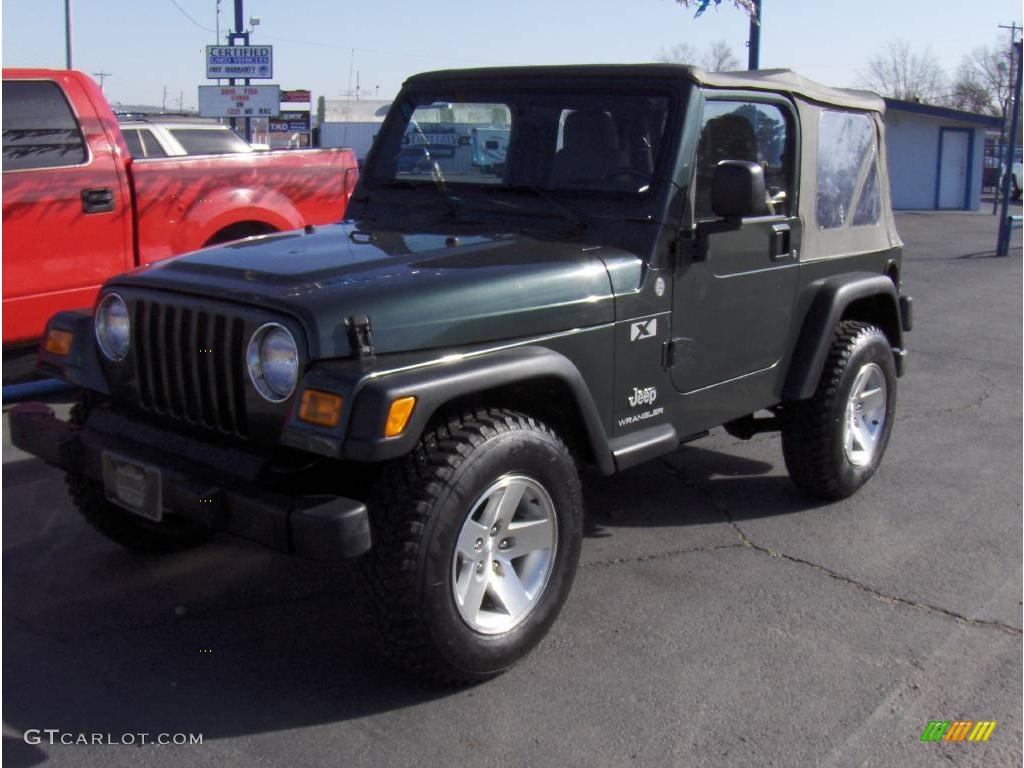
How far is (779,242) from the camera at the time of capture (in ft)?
15.1

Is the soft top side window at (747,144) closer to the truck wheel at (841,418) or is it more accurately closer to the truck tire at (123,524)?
the truck wheel at (841,418)

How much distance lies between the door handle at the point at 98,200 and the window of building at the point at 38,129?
0.69 ft

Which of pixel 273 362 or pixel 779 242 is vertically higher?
pixel 779 242

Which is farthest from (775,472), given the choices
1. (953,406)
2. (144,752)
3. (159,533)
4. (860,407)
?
(144,752)

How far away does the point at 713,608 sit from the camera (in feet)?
13.4

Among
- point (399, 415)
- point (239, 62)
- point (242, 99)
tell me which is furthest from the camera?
point (242, 99)

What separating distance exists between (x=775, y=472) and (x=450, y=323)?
118 inches

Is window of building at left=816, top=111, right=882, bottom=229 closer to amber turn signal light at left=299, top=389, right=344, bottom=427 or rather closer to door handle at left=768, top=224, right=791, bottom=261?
door handle at left=768, top=224, right=791, bottom=261

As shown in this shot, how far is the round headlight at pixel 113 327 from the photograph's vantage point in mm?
3701

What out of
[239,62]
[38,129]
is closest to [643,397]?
[38,129]

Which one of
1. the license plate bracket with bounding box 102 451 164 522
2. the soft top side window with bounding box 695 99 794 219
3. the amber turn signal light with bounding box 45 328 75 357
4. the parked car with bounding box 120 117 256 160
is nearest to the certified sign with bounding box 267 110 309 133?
the parked car with bounding box 120 117 256 160

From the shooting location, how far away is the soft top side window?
4.18m

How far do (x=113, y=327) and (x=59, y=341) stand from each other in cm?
38

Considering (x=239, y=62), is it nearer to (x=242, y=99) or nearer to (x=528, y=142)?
(x=242, y=99)
